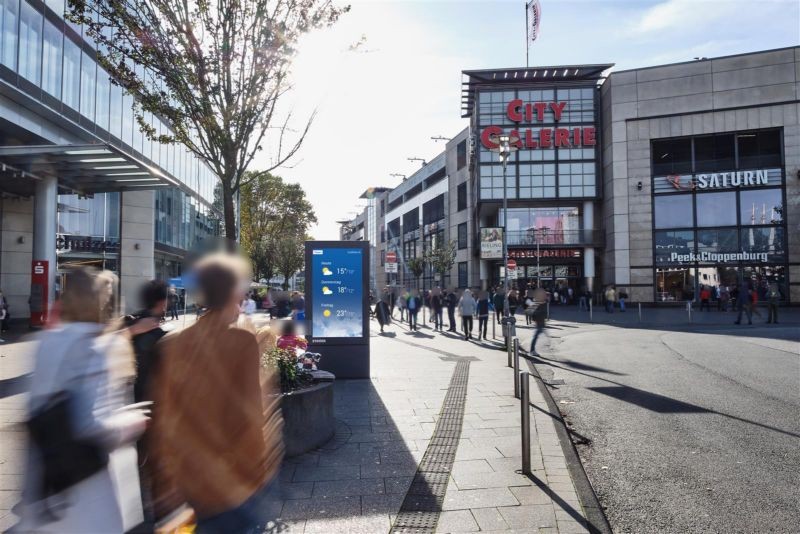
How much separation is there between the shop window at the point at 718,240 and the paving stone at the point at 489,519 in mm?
37040

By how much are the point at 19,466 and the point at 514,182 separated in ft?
129

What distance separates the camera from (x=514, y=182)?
4141 cm

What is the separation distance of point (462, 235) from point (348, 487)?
4771 cm

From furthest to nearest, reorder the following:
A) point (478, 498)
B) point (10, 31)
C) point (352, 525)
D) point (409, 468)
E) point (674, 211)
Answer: point (674, 211)
point (10, 31)
point (409, 468)
point (478, 498)
point (352, 525)

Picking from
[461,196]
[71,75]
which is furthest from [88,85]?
[461,196]

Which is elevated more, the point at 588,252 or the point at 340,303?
the point at 588,252

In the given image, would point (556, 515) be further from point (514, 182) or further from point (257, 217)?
point (257, 217)

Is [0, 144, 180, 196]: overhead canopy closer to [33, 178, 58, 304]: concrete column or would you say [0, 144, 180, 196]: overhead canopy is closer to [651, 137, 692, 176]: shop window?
[33, 178, 58, 304]: concrete column

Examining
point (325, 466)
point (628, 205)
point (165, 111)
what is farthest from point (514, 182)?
point (325, 466)

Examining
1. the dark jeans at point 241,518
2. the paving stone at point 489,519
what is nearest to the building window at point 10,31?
the paving stone at point 489,519

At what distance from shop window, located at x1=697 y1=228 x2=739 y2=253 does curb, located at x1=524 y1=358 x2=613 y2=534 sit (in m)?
33.8

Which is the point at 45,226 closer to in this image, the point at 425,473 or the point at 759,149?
the point at 425,473

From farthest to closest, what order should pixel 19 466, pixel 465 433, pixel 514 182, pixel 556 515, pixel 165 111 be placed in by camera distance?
pixel 514 182 < pixel 165 111 < pixel 465 433 < pixel 19 466 < pixel 556 515

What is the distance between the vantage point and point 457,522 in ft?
12.3
